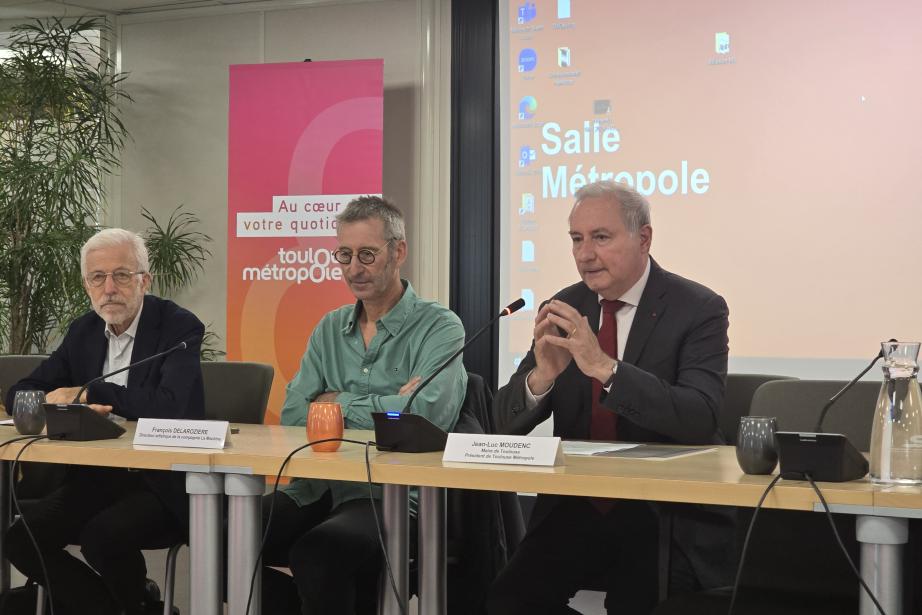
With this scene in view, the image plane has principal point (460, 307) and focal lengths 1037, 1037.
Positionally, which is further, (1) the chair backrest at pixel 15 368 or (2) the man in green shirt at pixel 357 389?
(1) the chair backrest at pixel 15 368

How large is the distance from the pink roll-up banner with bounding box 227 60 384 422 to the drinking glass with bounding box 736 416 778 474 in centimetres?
361

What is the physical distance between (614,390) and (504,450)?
407 millimetres

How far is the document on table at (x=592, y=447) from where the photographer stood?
202cm

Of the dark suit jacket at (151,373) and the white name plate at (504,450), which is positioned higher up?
the dark suit jacket at (151,373)

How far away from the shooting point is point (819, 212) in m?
4.29

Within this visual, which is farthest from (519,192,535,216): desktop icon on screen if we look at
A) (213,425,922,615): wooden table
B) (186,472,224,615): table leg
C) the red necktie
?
(186,472,224,615): table leg

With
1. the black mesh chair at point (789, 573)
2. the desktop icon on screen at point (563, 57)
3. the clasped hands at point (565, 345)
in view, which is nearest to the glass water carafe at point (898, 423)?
the black mesh chair at point (789, 573)

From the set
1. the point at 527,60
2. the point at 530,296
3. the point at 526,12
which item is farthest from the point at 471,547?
the point at 526,12

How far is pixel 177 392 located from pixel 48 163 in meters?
3.14

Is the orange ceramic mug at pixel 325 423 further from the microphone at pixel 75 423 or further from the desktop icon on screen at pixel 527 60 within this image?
the desktop icon on screen at pixel 527 60

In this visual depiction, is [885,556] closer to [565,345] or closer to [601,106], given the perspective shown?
[565,345]

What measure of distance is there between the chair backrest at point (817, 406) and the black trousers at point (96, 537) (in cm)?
147

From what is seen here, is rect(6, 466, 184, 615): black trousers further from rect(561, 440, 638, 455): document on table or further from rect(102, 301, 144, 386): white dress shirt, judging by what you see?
rect(561, 440, 638, 455): document on table

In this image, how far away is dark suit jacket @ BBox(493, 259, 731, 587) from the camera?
218 cm
